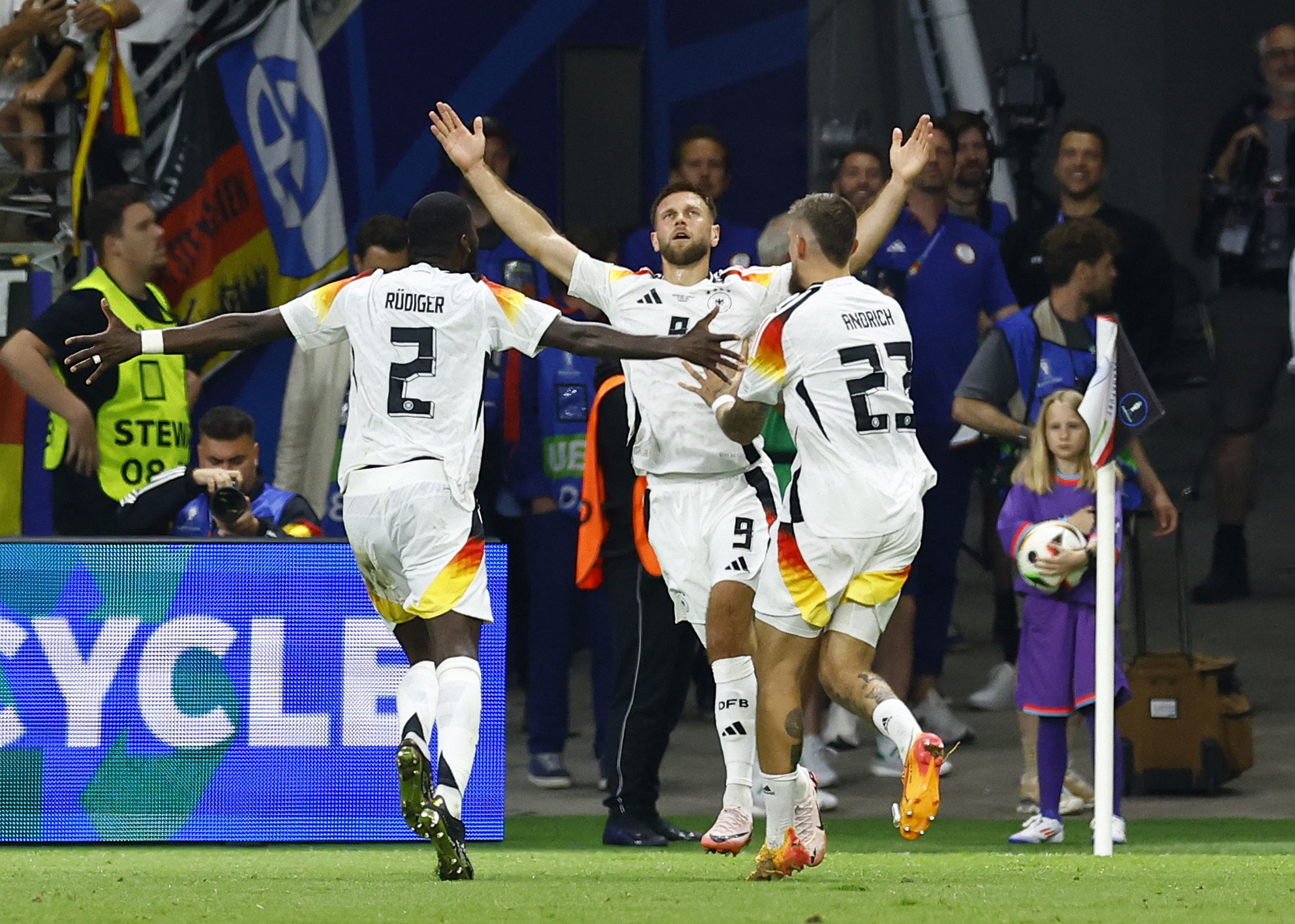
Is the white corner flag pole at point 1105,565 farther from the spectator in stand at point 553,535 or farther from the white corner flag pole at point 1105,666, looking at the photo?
Result: the spectator in stand at point 553,535

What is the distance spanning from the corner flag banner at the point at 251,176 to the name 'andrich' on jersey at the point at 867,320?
5654 mm

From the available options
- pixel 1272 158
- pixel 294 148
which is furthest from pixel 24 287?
pixel 1272 158

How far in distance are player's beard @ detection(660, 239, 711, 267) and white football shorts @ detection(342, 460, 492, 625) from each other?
154 centimetres

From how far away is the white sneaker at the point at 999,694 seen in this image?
11172mm

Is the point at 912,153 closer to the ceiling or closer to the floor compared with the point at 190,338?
closer to the ceiling

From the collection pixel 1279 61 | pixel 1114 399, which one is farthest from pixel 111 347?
pixel 1279 61

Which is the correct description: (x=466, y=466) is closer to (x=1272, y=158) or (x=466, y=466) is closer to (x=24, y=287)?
(x=24, y=287)

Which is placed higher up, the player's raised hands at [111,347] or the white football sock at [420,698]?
the player's raised hands at [111,347]

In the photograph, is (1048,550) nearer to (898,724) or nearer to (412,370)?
(898,724)

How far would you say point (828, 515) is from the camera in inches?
265

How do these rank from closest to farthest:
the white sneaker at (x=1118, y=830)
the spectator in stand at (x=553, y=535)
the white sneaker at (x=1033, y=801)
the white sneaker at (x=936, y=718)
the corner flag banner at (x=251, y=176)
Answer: the white sneaker at (x=1118, y=830)
the white sneaker at (x=1033, y=801)
the spectator in stand at (x=553, y=535)
the white sneaker at (x=936, y=718)
the corner flag banner at (x=251, y=176)

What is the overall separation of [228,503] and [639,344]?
2.64 m

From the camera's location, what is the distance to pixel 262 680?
8.51m

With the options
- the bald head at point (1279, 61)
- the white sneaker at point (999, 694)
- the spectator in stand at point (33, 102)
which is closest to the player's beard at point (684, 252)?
the spectator in stand at point (33, 102)
